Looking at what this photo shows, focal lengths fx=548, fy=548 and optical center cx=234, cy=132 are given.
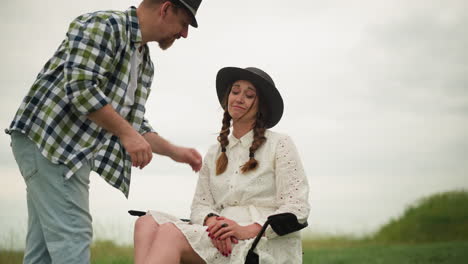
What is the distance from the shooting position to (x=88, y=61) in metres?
2.19

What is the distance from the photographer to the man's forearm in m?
2.16

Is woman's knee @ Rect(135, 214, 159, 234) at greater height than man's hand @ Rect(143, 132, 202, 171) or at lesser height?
lesser

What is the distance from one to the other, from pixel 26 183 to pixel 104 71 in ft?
1.93

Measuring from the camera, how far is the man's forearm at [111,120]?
85.0 inches

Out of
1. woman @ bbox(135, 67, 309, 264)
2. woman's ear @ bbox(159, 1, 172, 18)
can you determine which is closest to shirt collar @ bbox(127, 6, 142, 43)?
woman's ear @ bbox(159, 1, 172, 18)

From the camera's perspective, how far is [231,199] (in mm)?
2969

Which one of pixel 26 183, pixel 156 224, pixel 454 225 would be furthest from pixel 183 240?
pixel 454 225

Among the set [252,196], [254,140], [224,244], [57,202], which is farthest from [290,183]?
[57,202]

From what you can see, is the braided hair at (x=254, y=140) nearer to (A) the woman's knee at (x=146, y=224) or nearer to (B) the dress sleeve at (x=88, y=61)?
(A) the woman's knee at (x=146, y=224)

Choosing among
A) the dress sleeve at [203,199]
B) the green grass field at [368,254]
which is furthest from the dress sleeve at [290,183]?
the green grass field at [368,254]

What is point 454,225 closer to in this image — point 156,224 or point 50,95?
point 156,224

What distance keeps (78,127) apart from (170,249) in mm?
728

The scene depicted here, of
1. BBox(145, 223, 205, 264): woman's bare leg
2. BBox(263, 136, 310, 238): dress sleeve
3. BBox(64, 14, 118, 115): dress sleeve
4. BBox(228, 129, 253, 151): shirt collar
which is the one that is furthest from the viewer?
BBox(228, 129, 253, 151): shirt collar

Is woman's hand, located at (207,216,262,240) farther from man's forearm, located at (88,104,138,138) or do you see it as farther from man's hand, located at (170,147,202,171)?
man's forearm, located at (88,104,138,138)
